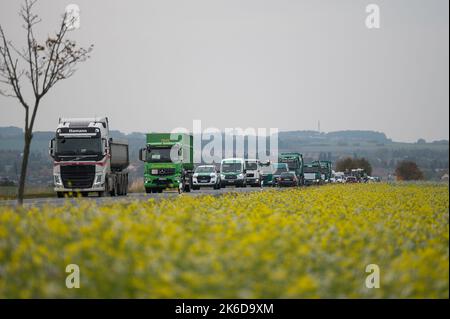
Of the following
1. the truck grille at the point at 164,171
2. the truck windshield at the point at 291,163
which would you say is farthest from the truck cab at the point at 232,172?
the truck grille at the point at 164,171

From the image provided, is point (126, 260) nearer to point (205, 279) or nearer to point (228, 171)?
point (205, 279)

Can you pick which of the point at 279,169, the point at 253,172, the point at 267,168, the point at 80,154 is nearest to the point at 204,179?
the point at 253,172

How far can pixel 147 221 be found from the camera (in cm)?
1338

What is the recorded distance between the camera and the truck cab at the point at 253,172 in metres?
69.6

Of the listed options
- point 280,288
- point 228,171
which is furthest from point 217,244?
point 228,171

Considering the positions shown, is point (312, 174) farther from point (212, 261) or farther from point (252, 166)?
point (212, 261)

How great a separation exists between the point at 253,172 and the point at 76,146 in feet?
109

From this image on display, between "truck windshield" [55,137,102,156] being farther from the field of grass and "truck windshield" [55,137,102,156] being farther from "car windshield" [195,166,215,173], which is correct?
the field of grass

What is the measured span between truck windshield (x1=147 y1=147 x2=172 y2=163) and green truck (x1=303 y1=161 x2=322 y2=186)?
37.0 metres

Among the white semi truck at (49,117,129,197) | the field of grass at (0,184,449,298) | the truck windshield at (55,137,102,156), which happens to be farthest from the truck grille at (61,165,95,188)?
the field of grass at (0,184,449,298)

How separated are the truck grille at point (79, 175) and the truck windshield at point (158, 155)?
9861 millimetres

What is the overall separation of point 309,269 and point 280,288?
1.33 metres

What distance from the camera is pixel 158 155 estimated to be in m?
47.9

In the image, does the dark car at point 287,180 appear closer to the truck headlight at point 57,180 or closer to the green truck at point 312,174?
the green truck at point 312,174
